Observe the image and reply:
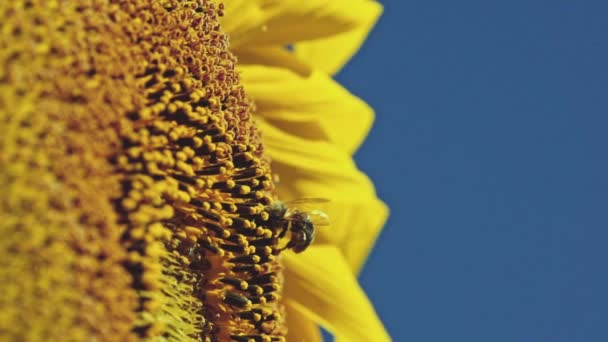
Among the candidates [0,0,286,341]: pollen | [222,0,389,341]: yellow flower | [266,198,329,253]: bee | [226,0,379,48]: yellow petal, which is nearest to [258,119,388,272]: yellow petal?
[222,0,389,341]: yellow flower

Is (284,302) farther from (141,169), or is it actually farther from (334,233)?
(141,169)

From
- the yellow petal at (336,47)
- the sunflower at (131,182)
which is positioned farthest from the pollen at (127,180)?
the yellow petal at (336,47)

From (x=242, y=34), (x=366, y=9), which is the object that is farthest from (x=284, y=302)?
(x=366, y=9)

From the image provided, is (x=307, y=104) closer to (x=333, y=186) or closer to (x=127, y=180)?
(x=333, y=186)

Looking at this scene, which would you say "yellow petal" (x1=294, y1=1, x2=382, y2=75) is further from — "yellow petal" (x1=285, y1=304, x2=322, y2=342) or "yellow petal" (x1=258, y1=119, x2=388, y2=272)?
"yellow petal" (x1=285, y1=304, x2=322, y2=342)

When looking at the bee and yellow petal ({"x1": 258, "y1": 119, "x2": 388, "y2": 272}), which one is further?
yellow petal ({"x1": 258, "y1": 119, "x2": 388, "y2": 272})

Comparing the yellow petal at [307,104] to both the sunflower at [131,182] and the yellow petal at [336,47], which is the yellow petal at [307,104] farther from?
the sunflower at [131,182]

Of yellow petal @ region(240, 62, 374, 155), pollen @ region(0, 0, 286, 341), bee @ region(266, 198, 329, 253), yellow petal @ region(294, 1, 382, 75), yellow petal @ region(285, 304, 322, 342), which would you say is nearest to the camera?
pollen @ region(0, 0, 286, 341)

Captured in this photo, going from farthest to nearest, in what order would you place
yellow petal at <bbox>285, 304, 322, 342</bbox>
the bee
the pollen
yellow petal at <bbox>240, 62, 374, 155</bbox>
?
1. yellow petal at <bbox>240, 62, 374, 155</bbox>
2. yellow petal at <bbox>285, 304, 322, 342</bbox>
3. the bee
4. the pollen
